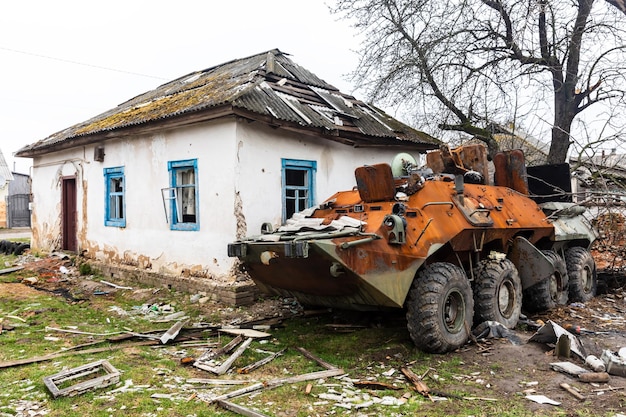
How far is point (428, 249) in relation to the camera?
5.68m

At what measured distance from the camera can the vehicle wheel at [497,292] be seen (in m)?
6.42

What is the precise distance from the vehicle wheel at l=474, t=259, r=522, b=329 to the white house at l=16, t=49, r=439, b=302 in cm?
387

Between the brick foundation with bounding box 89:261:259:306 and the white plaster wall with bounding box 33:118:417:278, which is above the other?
the white plaster wall with bounding box 33:118:417:278

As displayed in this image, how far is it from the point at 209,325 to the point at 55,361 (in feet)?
6.79

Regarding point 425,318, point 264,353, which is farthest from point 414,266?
point 264,353

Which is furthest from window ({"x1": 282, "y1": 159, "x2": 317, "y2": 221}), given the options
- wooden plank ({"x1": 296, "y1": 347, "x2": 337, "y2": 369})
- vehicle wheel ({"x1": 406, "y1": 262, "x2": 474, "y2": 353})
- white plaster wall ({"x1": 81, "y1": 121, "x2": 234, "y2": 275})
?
vehicle wheel ({"x1": 406, "y1": 262, "x2": 474, "y2": 353})

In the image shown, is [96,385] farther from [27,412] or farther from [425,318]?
[425,318]

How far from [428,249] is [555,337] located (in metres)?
1.78

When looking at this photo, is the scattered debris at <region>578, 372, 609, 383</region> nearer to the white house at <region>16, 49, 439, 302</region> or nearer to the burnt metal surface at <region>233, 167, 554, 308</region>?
the burnt metal surface at <region>233, 167, 554, 308</region>

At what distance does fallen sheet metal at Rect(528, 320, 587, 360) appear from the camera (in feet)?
17.9

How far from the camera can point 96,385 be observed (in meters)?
4.64

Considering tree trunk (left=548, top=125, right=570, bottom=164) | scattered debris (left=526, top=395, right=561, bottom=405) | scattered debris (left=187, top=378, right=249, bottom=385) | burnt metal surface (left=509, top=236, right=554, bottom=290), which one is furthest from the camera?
tree trunk (left=548, top=125, right=570, bottom=164)

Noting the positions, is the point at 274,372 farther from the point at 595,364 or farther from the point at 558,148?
the point at 558,148

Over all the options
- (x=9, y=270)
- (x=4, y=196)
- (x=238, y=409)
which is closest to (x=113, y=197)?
(x=9, y=270)
